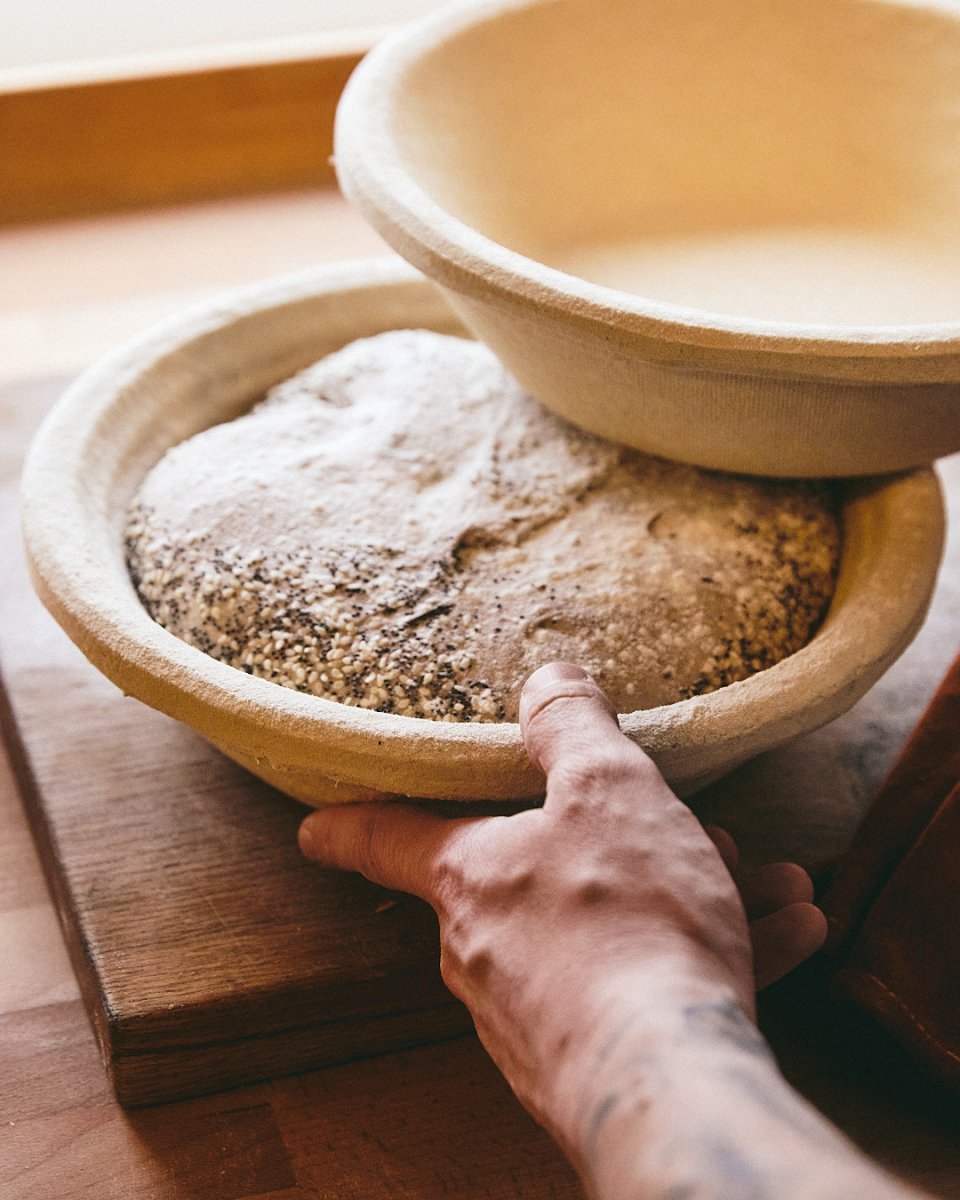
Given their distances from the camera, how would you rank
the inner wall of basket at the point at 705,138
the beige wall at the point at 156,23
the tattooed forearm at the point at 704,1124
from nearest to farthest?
the tattooed forearm at the point at 704,1124, the inner wall of basket at the point at 705,138, the beige wall at the point at 156,23

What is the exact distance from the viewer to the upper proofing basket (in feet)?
2.63

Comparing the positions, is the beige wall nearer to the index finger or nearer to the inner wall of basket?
the inner wall of basket

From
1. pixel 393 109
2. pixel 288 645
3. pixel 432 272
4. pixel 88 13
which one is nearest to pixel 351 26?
pixel 88 13

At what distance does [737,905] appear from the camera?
617 millimetres

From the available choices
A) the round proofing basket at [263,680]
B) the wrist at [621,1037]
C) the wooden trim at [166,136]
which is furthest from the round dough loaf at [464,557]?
the wooden trim at [166,136]

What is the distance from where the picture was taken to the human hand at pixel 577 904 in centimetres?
57

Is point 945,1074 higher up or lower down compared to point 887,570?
lower down

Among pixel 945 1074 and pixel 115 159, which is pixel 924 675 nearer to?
pixel 945 1074

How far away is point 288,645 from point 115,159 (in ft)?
4.06

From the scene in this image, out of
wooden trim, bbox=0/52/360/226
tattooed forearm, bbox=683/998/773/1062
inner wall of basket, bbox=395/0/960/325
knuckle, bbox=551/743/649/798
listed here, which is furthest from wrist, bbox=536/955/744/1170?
wooden trim, bbox=0/52/360/226

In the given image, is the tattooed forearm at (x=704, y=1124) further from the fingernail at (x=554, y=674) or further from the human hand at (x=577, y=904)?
the fingernail at (x=554, y=674)

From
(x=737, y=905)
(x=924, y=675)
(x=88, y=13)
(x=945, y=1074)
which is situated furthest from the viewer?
(x=88, y=13)

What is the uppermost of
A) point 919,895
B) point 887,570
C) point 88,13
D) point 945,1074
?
point 88,13

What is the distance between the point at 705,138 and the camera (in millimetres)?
1075
